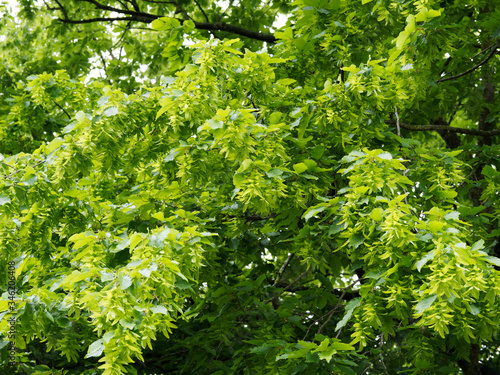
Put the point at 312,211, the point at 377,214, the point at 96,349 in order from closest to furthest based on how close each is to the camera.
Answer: the point at 96,349 → the point at 377,214 → the point at 312,211

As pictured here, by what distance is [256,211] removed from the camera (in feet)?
13.0

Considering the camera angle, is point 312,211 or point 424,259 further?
point 312,211

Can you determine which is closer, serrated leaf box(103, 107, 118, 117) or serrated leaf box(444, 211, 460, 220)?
serrated leaf box(444, 211, 460, 220)

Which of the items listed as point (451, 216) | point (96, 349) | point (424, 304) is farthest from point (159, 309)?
point (451, 216)

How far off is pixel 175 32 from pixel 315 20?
4.40 ft

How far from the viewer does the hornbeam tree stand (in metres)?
3.28

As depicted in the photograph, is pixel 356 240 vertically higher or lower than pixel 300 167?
lower

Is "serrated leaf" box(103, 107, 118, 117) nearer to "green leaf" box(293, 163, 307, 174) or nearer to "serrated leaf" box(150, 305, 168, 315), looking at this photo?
"green leaf" box(293, 163, 307, 174)

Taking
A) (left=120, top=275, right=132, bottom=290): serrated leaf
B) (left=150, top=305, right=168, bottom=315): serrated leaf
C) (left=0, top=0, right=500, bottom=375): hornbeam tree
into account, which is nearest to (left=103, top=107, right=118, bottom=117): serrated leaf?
(left=0, top=0, right=500, bottom=375): hornbeam tree

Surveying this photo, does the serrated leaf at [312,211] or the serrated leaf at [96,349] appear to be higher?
the serrated leaf at [312,211]

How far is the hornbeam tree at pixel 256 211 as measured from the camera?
3277mm

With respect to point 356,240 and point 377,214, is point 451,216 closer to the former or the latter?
point 377,214

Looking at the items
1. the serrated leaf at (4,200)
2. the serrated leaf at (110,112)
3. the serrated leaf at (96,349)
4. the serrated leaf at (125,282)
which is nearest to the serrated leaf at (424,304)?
the serrated leaf at (125,282)

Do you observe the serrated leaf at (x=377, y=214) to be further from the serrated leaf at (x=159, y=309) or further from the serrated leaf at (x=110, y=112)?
the serrated leaf at (x=110, y=112)
